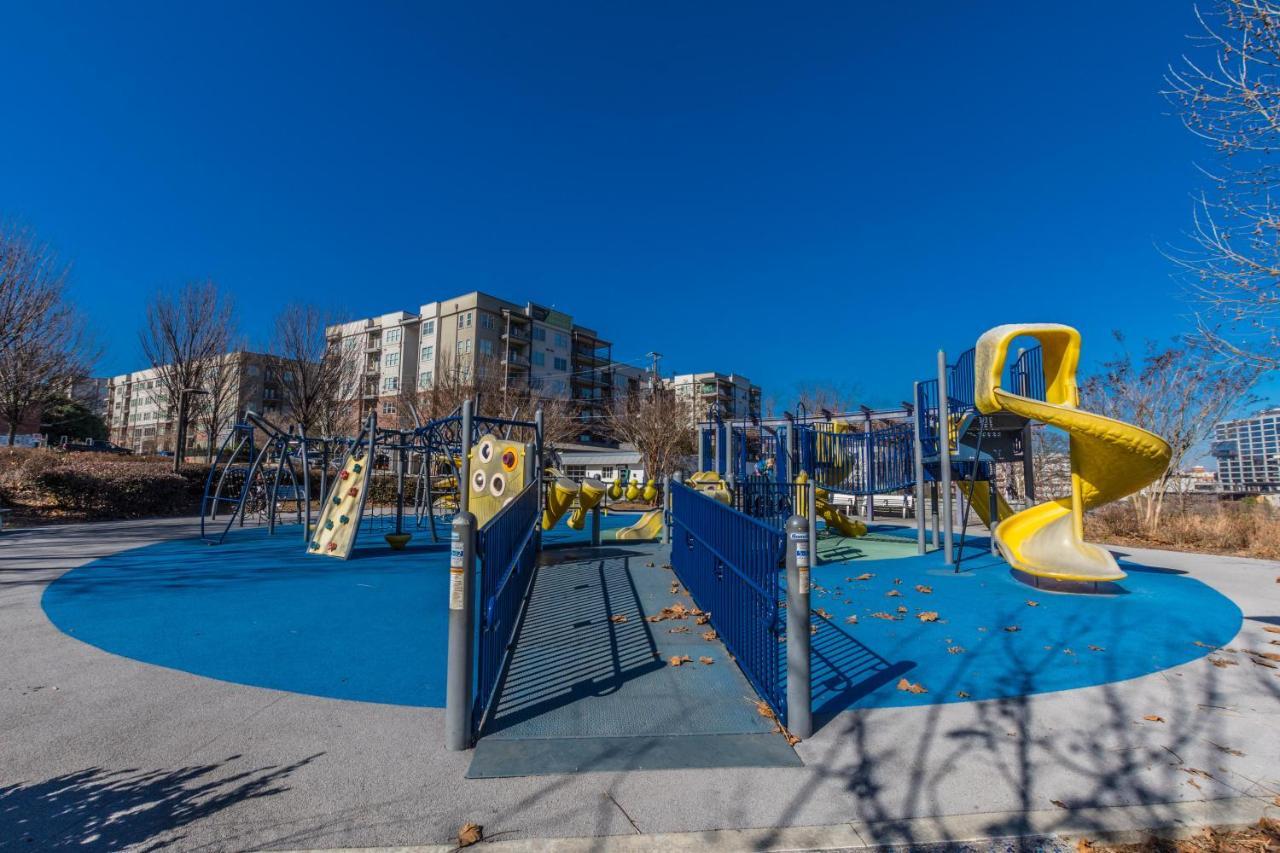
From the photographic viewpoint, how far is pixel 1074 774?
327 centimetres

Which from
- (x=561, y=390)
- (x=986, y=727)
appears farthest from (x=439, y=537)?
(x=561, y=390)

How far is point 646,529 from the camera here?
13672 mm

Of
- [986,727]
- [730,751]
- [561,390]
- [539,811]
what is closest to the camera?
[539,811]

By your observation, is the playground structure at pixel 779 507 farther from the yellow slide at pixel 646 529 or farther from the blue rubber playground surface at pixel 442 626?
the blue rubber playground surface at pixel 442 626

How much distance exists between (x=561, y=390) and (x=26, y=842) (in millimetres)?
59052

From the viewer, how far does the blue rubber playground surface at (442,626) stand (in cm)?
479

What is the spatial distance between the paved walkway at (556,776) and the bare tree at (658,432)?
27400mm

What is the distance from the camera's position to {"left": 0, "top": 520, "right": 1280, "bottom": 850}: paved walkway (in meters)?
2.75

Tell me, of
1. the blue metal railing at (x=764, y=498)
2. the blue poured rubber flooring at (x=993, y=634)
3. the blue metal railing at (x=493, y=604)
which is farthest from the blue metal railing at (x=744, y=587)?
the blue metal railing at (x=764, y=498)

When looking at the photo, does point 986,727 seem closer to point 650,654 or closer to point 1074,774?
point 1074,774

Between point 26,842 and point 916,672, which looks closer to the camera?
point 26,842

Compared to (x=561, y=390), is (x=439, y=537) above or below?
below

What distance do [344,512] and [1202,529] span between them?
60.1 ft

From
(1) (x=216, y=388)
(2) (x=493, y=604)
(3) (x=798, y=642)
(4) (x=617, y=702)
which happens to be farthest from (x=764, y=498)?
→ (1) (x=216, y=388)
